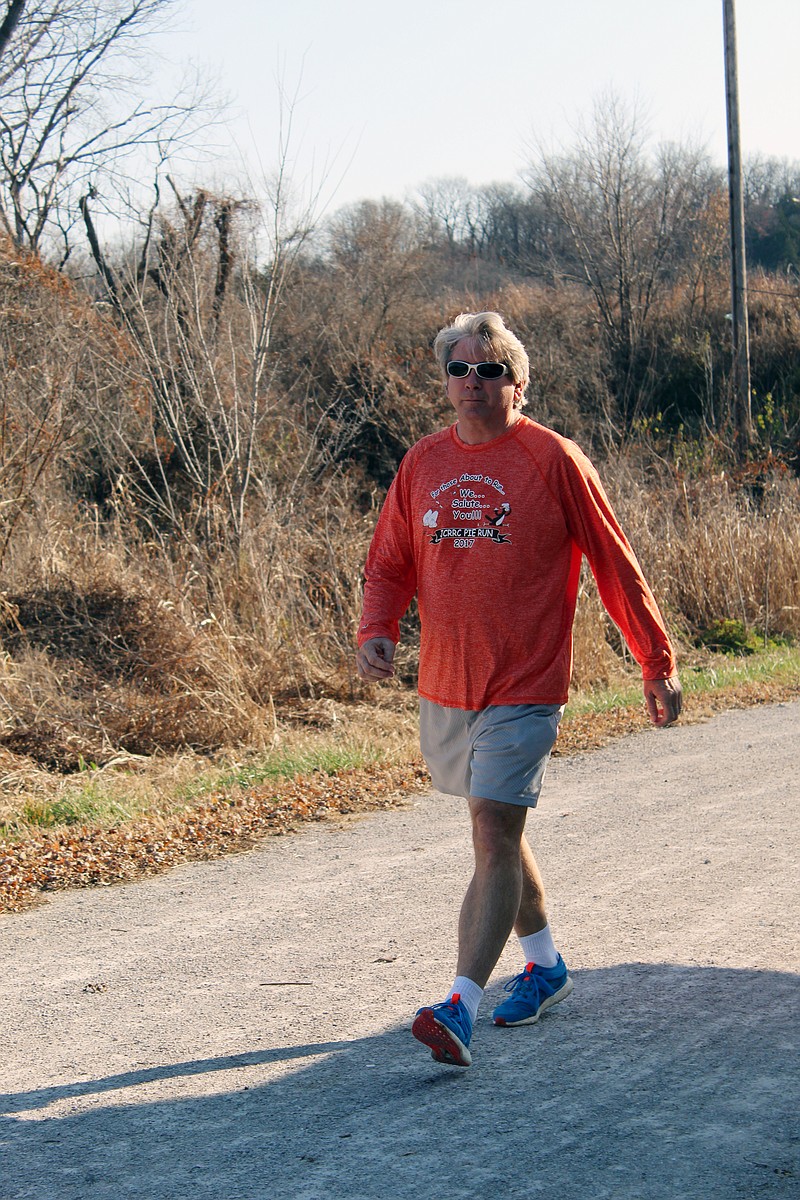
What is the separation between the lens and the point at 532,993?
165 inches

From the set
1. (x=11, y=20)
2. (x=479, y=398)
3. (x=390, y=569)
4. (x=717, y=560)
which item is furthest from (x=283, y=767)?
(x=11, y=20)

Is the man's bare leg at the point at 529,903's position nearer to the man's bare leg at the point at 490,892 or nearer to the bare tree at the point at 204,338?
the man's bare leg at the point at 490,892

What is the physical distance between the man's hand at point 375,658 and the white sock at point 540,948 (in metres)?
0.96

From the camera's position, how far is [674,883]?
18.4ft

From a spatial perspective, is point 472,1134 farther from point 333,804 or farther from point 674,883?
point 333,804

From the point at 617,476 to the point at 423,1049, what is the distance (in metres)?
11.4

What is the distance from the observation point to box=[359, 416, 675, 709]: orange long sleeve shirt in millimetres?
3906

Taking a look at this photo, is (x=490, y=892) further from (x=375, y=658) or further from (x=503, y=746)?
(x=375, y=658)

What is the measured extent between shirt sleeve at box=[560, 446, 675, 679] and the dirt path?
1147 mm

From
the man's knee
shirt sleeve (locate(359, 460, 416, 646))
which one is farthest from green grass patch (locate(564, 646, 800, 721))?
the man's knee

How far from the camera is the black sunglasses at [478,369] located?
3930 millimetres

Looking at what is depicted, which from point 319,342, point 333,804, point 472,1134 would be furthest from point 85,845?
point 319,342

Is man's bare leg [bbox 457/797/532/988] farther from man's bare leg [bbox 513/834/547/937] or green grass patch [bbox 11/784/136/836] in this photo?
green grass patch [bbox 11/784/136/836]

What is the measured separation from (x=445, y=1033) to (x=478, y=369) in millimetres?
1909
